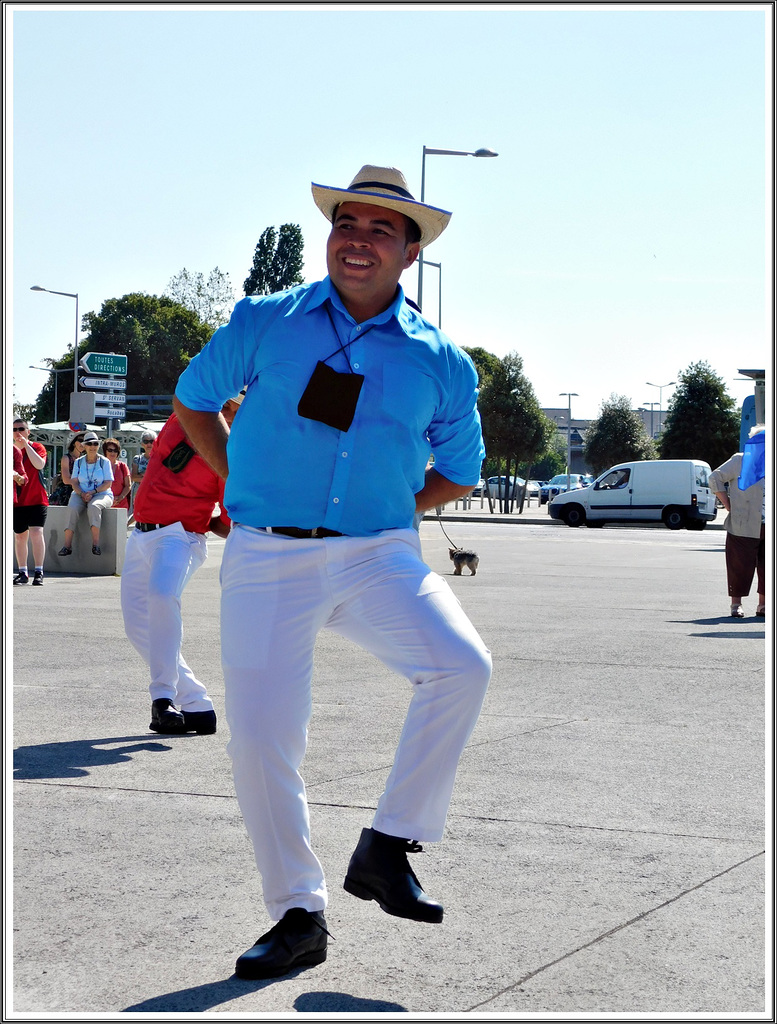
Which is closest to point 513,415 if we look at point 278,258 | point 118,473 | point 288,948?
point 278,258

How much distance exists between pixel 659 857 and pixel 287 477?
6.31 ft

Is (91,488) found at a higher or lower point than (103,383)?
lower

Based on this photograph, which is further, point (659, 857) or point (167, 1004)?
point (659, 857)

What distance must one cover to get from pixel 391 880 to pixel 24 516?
12712 mm

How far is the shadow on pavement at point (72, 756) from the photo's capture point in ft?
18.5

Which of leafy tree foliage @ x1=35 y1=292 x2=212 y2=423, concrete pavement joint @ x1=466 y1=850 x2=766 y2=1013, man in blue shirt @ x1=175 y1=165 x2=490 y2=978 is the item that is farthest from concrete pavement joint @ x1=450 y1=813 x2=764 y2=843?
leafy tree foliage @ x1=35 y1=292 x2=212 y2=423

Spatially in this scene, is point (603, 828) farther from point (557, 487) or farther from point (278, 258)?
Result: point (278, 258)

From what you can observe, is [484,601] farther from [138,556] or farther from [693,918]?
[693,918]

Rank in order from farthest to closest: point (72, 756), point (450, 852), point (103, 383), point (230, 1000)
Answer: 1. point (103, 383)
2. point (72, 756)
3. point (450, 852)
4. point (230, 1000)

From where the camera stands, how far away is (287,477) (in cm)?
362

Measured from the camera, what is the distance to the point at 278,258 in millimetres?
89438

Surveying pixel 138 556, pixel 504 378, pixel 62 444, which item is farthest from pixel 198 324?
pixel 138 556

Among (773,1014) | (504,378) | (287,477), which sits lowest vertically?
(773,1014)

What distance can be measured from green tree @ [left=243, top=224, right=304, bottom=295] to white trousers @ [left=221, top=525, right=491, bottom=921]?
3400 inches
